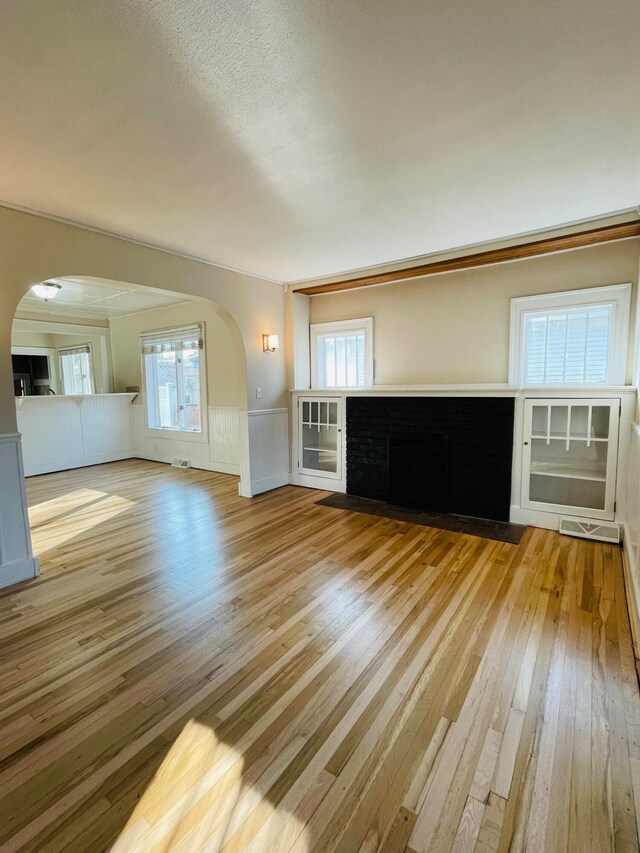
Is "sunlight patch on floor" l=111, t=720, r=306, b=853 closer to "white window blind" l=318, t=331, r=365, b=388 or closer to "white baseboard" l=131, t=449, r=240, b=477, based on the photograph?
"white window blind" l=318, t=331, r=365, b=388

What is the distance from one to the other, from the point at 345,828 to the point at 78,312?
781 cm

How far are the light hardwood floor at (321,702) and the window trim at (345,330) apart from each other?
2.31m

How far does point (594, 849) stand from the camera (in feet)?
3.84

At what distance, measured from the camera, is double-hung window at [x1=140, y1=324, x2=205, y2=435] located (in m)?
6.31

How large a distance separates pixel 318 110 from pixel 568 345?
3.08m

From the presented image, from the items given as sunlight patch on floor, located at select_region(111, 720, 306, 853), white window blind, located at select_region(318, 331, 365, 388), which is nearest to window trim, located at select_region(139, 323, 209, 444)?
white window blind, located at select_region(318, 331, 365, 388)

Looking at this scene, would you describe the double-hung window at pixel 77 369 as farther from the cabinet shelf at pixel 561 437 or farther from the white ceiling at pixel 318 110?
the cabinet shelf at pixel 561 437

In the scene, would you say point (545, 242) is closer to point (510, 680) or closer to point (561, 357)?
point (561, 357)

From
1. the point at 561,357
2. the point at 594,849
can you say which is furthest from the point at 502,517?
the point at 594,849

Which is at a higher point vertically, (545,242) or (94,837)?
(545,242)

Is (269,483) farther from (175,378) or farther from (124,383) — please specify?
(124,383)

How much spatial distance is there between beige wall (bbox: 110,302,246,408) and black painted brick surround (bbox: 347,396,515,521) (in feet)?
6.53

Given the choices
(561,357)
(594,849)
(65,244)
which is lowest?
(594,849)

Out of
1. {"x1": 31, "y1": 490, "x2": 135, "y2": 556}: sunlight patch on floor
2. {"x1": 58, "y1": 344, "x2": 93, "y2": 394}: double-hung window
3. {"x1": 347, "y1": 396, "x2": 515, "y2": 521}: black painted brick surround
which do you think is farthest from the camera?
{"x1": 58, "y1": 344, "x2": 93, "y2": 394}: double-hung window
